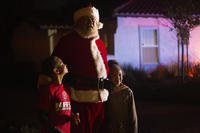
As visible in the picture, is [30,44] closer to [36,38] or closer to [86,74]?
[36,38]

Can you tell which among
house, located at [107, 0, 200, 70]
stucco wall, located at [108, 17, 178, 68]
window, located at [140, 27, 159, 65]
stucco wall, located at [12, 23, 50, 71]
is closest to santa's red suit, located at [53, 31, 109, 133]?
house, located at [107, 0, 200, 70]

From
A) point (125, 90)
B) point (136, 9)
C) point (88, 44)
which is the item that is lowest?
point (125, 90)

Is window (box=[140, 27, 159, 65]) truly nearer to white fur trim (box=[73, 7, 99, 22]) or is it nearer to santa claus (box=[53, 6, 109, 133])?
white fur trim (box=[73, 7, 99, 22])

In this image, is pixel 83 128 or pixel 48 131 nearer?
pixel 48 131

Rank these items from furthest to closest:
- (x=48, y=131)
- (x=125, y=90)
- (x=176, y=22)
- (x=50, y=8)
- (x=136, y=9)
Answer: (x=50, y=8) < (x=136, y=9) < (x=176, y=22) < (x=125, y=90) < (x=48, y=131)

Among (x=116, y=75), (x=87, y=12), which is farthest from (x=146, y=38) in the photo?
(x=116, y=75)

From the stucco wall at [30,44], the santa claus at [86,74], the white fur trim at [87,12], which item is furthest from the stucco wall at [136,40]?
the santa claus at [86,74]

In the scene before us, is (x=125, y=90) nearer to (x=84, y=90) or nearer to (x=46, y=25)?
(x=84, y=90)

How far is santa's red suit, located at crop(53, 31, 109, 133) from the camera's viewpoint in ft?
19.3

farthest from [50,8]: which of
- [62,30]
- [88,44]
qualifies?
[88,44]

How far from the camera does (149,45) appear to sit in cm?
1820

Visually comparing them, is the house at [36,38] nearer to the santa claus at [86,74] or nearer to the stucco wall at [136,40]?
the stucco wall at [136,40]

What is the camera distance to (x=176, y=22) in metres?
14.8

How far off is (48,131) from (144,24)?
43.6ft
